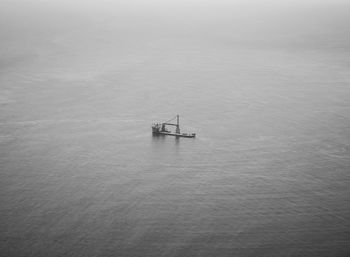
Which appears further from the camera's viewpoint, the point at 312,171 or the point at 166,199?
the point at 312,171

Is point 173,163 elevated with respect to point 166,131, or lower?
lower

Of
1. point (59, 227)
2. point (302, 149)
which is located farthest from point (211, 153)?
point (59, 227)

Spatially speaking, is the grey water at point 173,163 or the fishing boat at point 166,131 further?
the fishing boat at point 166,131

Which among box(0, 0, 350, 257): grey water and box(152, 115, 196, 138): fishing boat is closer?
box(0, 0, 350, 257): grey water

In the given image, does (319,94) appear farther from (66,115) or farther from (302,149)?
(66,115)

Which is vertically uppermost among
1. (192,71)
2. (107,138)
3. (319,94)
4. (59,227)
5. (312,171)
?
(192,71)

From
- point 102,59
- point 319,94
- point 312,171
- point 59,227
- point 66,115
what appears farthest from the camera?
point 102,59

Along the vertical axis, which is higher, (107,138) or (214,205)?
(107,138)

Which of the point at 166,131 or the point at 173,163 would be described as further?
the point at 166,131
